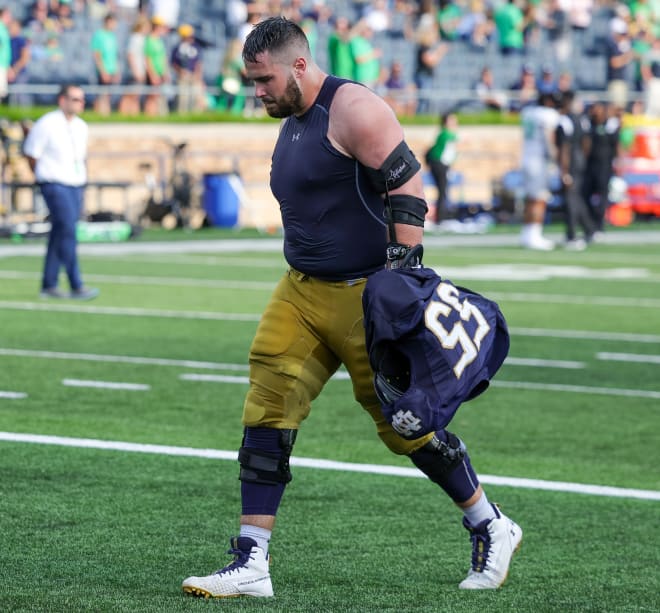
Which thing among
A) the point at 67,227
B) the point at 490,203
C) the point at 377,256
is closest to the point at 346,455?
the point at 377,256

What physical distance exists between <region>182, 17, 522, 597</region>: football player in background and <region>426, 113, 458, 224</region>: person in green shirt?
75.3 feet

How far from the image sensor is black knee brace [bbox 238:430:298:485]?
5.78 meters

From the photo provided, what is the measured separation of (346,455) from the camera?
8.47m

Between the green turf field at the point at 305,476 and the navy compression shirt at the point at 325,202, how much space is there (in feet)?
3.70

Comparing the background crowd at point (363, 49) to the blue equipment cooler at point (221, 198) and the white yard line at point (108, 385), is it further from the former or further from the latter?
the white yard line at point (108, 385)

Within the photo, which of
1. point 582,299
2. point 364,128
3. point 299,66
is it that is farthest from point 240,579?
point 582,299

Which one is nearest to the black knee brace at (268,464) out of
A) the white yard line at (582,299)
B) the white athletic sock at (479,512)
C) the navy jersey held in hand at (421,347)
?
the navy jersey held in hand at (421,347)

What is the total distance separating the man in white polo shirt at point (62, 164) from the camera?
15539 mm

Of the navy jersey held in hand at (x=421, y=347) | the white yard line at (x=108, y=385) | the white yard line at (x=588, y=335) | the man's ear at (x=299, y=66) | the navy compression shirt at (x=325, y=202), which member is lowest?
the white yard line at (x=588, y=335)

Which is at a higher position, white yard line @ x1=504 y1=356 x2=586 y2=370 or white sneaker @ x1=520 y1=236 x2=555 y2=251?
white yard line @ x1=504 y1=356 x2=586 y2=370

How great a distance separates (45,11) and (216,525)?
74.9 ft

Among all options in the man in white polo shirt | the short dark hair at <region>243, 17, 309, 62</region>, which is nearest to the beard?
the short dark hair at <region>243, 17, 309, 62</region>

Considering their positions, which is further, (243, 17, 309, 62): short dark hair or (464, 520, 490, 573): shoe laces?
(464, 520, 490, 573): shoe laces

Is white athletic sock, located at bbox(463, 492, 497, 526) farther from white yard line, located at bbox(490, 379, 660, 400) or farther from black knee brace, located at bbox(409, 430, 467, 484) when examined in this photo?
white yard line, located at bbox(490, 379, 660, 400)
